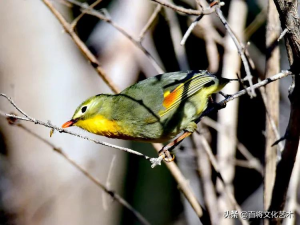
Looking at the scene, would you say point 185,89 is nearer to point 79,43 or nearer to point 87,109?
point 87,109

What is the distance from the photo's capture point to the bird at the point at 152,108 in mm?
3148

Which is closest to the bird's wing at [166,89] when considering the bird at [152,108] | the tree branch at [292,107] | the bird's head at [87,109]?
the bird at [152,108]

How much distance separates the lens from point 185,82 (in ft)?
10.7

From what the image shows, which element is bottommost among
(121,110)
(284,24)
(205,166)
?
(205,166)

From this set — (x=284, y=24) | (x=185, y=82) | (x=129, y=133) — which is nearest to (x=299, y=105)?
(x=284, y=24)

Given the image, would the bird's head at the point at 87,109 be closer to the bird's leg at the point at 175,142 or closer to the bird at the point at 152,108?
the bird at the point at 152,108

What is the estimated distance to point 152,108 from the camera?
130 inches

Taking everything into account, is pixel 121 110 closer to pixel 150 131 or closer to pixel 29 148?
pixel 150 131

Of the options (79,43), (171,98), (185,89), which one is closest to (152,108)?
(171,98)

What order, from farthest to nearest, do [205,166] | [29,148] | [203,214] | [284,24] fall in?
1. [29,148]
2. [205,166]
3. [203,214]
4. [284,24]

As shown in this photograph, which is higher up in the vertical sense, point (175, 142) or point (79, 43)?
point (79, 43)

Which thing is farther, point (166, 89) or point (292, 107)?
point (166, 89)

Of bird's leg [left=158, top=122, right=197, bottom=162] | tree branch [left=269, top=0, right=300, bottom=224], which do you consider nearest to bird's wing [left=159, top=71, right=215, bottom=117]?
bird's leg [left=158, top=122, right=197, bottom=162]

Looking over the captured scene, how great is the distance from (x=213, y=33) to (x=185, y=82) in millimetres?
1176
